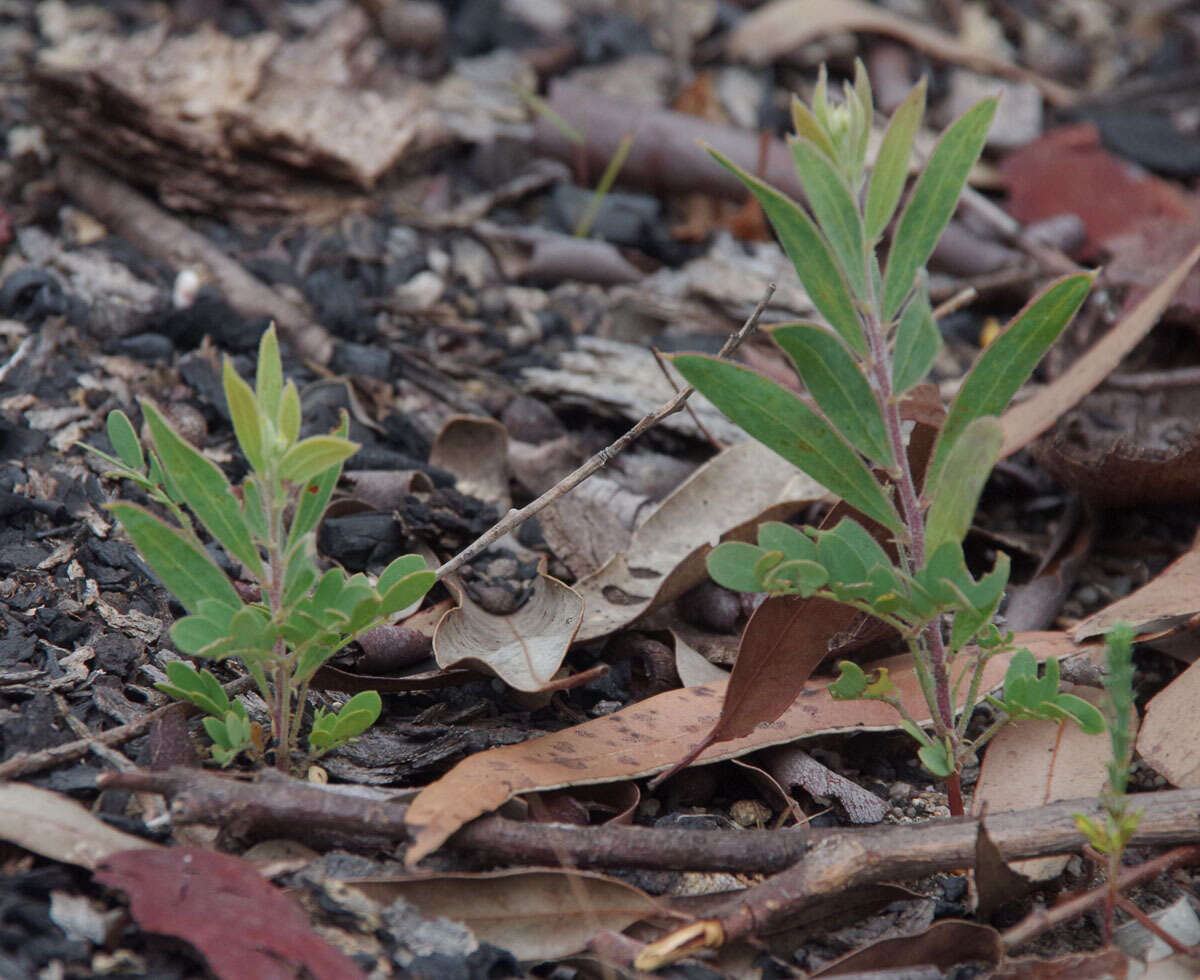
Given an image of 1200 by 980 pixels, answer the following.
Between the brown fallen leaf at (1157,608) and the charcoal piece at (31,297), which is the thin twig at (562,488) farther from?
the charcoal piece at (31,297)

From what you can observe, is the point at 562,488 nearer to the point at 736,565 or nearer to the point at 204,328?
the point at 736,565

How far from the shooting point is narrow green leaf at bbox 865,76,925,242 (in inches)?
56.4

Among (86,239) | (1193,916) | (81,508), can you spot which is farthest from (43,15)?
(1193,916)

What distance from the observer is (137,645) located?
5.76ft

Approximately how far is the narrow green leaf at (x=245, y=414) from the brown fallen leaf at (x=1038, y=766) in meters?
1.14

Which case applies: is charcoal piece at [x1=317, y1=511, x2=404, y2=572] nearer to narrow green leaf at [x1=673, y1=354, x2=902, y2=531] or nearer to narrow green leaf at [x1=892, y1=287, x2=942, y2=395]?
narrow green leaf at [x1=673, y1=354, x2=902, y2=531]

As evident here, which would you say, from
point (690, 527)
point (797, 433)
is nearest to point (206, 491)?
point (797, 433)

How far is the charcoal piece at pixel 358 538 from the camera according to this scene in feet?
6.70

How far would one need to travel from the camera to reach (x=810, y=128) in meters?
1.46

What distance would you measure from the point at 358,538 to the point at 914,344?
1.10 meters

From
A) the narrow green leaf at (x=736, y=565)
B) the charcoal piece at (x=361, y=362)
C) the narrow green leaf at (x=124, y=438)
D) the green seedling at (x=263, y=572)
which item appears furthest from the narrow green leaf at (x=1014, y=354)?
the charcoal piece at (x=361, y=362)

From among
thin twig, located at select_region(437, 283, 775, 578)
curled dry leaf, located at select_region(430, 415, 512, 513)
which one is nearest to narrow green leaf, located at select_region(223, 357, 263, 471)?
thin twig, located at select_region(437, 283, 775, 578)

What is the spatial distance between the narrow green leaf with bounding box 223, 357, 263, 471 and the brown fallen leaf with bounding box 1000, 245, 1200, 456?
1.56 meters

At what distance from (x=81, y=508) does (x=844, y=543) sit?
1384 millimetres
